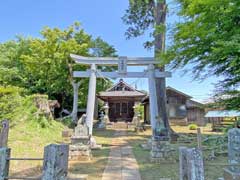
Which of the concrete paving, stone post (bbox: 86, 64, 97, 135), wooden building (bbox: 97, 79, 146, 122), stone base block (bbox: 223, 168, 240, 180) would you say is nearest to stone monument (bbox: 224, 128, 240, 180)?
stone base block (bbox: 223, 168, 240, 180)

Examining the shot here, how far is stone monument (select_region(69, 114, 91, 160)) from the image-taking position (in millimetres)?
8531

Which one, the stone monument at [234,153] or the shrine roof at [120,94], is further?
the shrine roof at [120,94]

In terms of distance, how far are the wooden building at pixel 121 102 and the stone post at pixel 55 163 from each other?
22.0 meters

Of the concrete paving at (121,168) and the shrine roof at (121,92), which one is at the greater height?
the shrine roof at (121,92)

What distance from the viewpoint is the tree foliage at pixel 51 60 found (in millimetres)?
20422

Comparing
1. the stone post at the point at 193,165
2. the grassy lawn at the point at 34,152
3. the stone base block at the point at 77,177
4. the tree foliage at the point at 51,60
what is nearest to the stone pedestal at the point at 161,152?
the grassy lawn at the point at 34,152

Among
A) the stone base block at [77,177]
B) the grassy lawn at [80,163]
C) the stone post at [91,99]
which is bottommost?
the stone base block at [77,177]

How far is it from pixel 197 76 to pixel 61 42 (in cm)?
1653

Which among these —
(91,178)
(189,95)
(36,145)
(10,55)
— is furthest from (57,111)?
(91,178)

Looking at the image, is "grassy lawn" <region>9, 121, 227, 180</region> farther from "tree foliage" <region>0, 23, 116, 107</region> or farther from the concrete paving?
"tree foliage" <region>0, 23, 116, 107</region>

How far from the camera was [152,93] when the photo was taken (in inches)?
491

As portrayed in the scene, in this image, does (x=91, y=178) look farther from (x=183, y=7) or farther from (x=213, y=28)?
(x=183, y=7)

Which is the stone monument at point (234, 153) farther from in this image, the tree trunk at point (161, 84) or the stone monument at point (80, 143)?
the tree trunk at point (161, 84)

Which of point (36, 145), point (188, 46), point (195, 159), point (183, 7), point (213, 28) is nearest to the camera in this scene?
point (195, 159)
